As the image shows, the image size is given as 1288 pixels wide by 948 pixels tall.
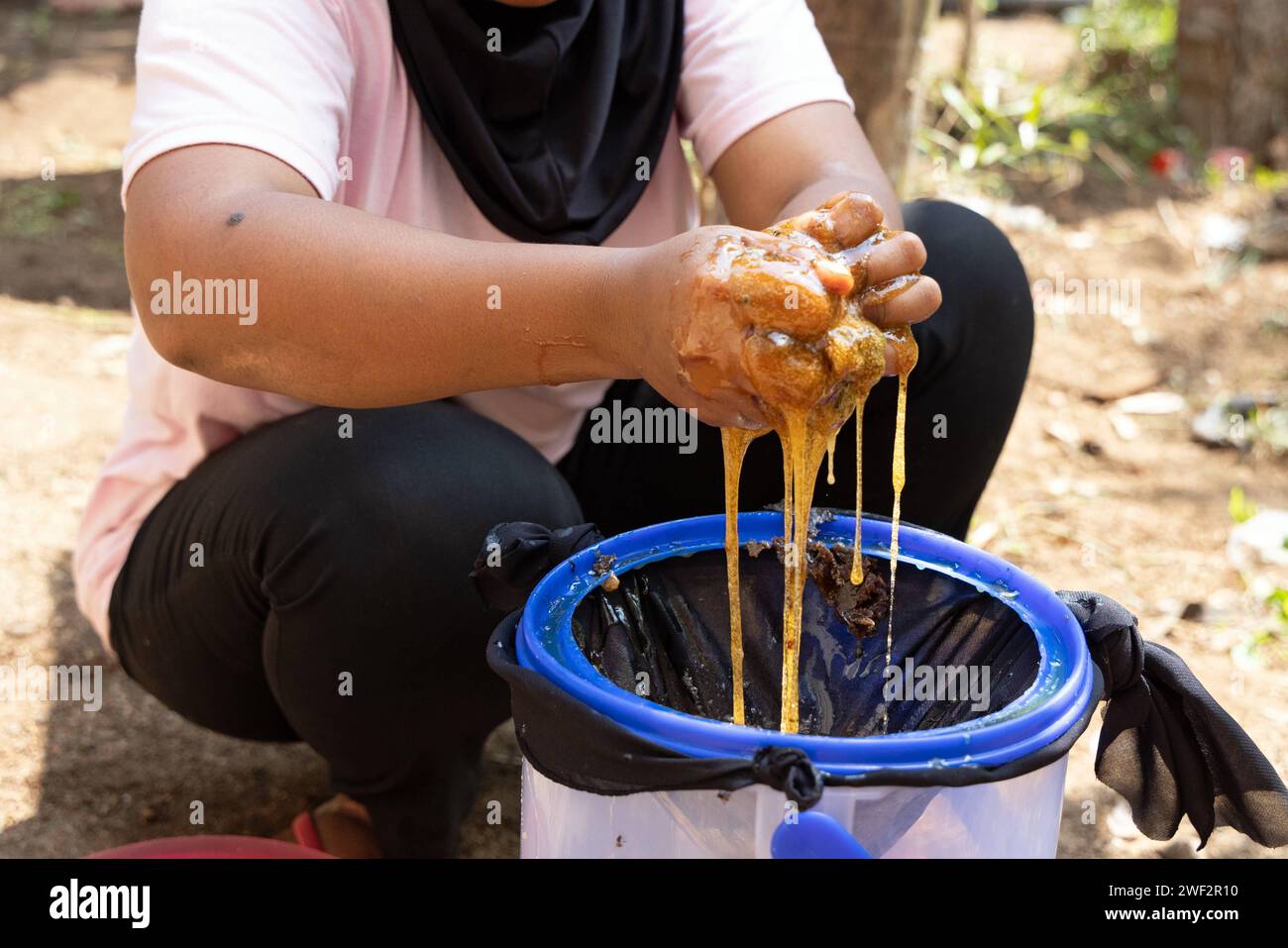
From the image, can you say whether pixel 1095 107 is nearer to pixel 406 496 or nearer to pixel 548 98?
pixel 548 98

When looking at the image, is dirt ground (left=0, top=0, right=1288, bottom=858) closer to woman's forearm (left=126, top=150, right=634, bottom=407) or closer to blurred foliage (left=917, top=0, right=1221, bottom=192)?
blurred foliage (left=917, top=0, right=1221, bottom=192)

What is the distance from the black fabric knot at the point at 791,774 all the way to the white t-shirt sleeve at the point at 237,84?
0.76 metres

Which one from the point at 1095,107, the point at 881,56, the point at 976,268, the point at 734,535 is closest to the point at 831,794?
the point at 734,535

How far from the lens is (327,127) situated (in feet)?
4.76

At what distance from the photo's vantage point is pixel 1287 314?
3.79 metres

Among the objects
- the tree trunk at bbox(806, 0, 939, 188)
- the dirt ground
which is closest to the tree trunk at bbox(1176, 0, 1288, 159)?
the dirt ground

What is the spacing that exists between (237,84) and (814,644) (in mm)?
876

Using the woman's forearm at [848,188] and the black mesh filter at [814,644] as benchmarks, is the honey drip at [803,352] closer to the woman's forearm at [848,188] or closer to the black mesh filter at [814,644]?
the black mesh filter at [814,644]

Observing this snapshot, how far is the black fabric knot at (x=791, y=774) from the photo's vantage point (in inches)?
40.7

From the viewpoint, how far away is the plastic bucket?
1073 millimetres

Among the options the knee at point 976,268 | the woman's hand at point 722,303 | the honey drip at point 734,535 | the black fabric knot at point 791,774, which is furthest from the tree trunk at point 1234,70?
the black fabric knot at point 791,774
